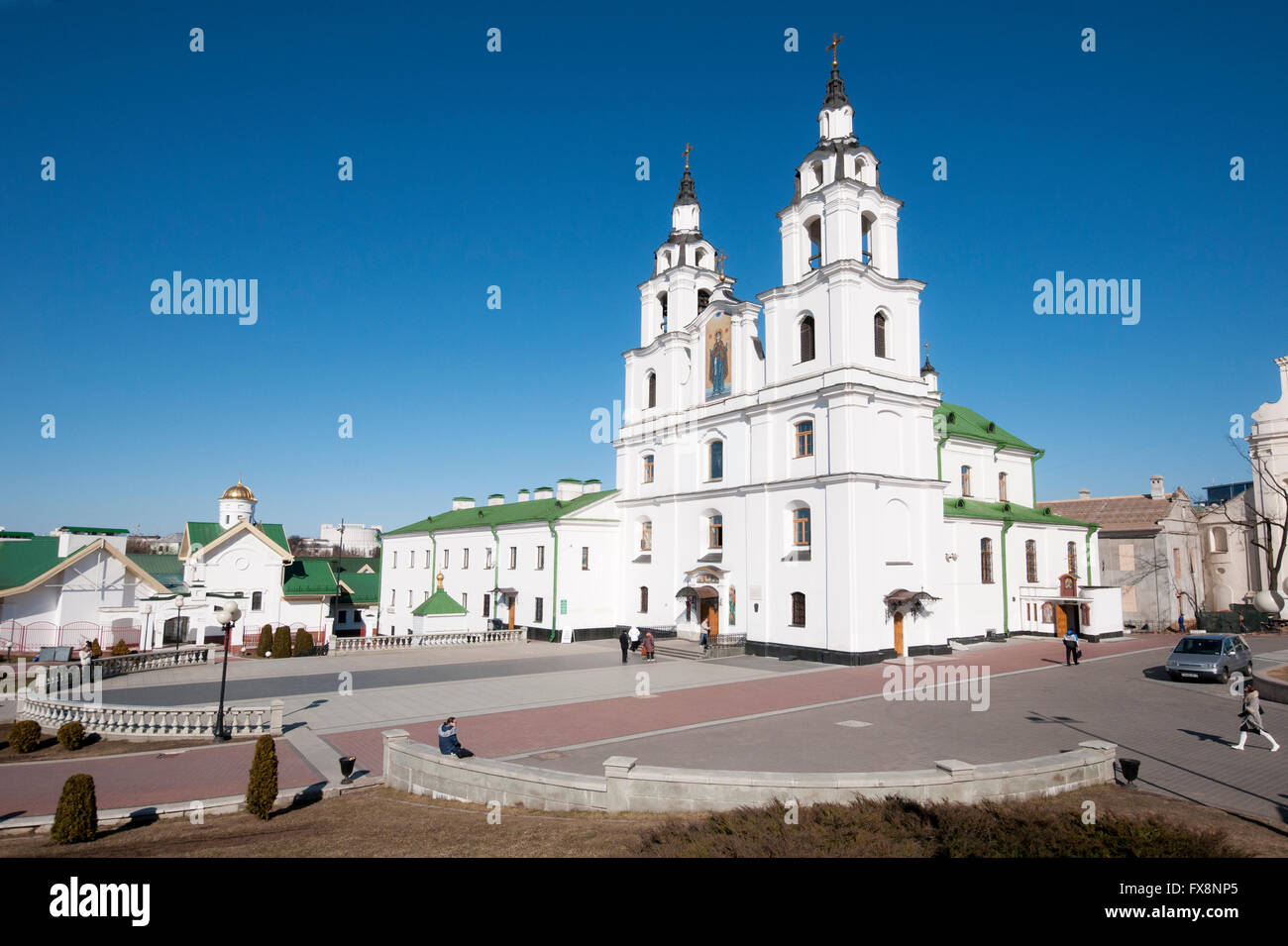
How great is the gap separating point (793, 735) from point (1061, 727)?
6175 millimetres

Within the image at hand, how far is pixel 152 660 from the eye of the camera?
25938 mm

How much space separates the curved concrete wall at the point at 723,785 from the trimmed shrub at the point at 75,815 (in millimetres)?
4516

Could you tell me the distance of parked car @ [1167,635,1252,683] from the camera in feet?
75.6

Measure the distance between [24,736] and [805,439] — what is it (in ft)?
86.5

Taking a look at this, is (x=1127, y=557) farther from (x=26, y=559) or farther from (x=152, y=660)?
(x=26, y=559)

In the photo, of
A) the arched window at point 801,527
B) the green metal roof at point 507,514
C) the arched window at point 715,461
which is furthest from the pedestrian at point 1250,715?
the green metal roof at point 507,514

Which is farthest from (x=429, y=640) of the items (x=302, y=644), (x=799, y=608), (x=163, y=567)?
(x=163, y=567)

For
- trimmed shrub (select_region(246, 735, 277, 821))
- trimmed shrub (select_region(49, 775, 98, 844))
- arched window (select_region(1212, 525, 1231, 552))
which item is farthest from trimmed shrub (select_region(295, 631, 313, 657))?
arched window (select_region(1212, 525, 1231, 552))

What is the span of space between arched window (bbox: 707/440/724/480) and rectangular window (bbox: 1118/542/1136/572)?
26.8 meters

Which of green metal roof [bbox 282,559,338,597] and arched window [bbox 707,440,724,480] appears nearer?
arched window [bbox 707,440,724,480]

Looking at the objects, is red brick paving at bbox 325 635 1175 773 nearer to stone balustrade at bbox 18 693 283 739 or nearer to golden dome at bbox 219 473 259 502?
stone balustrade at bbox 18 693 283 739

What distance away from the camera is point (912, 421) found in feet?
102

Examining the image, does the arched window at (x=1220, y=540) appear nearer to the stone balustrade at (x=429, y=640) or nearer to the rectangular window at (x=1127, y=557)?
the rectangular window at (x=1127, y=557)
